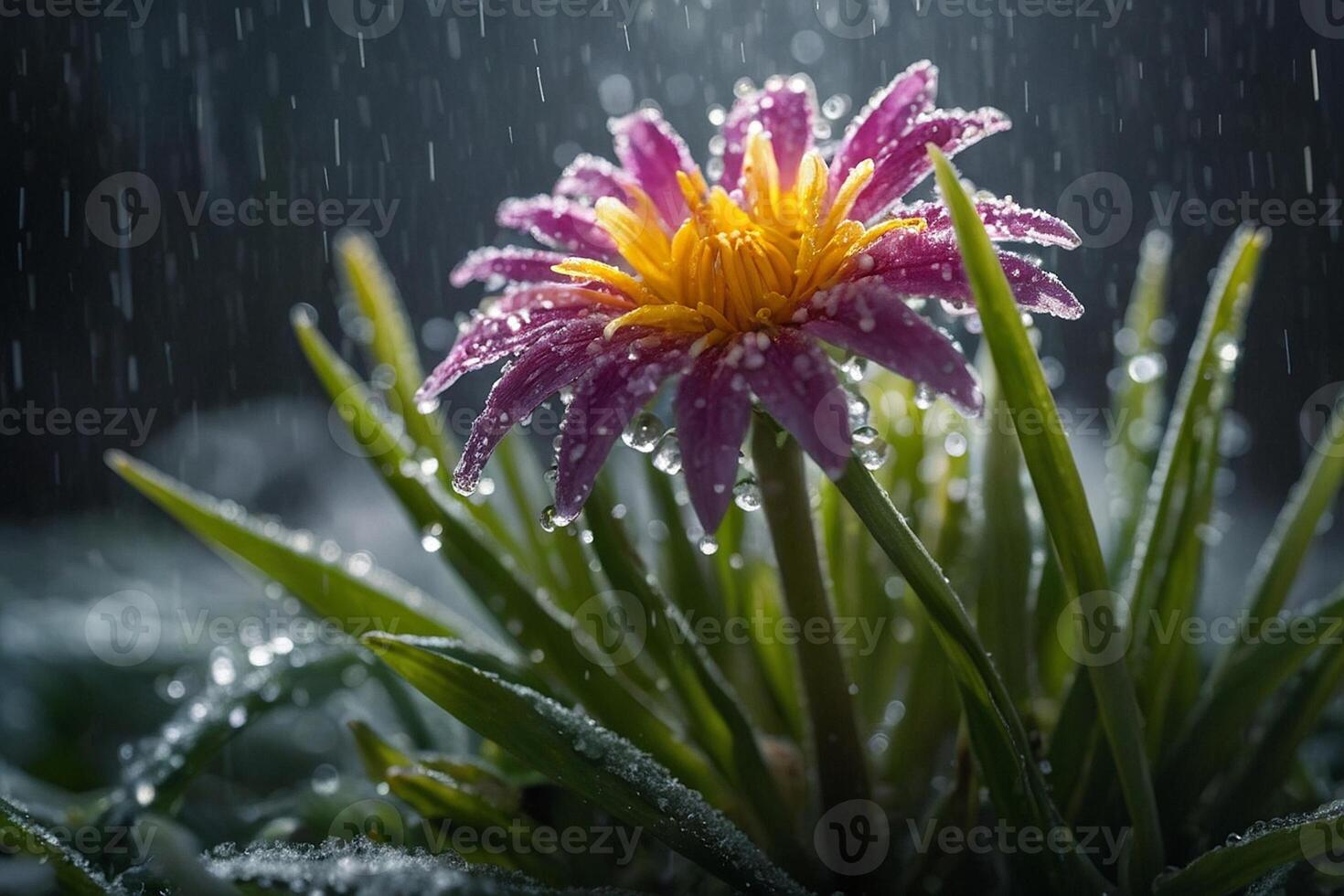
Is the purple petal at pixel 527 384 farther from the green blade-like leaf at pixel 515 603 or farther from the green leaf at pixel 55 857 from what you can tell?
the green leaf at pixel 55 857

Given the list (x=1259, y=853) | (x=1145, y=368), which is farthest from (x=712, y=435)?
(x=1145, y=368)

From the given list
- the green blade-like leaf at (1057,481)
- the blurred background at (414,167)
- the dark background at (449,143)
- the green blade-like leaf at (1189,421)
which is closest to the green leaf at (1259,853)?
the green blade-like leaf at (1057,481)

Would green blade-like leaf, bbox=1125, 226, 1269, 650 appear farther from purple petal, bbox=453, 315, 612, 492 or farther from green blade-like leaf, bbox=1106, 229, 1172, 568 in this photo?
purple petal, bbox=453, 315, 612, 492

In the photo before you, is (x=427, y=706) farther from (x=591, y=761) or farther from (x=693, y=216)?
(x=693, y=216)

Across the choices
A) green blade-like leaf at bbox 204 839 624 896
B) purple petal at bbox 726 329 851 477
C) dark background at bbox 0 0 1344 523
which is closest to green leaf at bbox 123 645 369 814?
green blade-like leaf at bbox 204 839 624 896

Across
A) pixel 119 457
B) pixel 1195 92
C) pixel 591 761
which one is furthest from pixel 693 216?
pixel 1195 92
